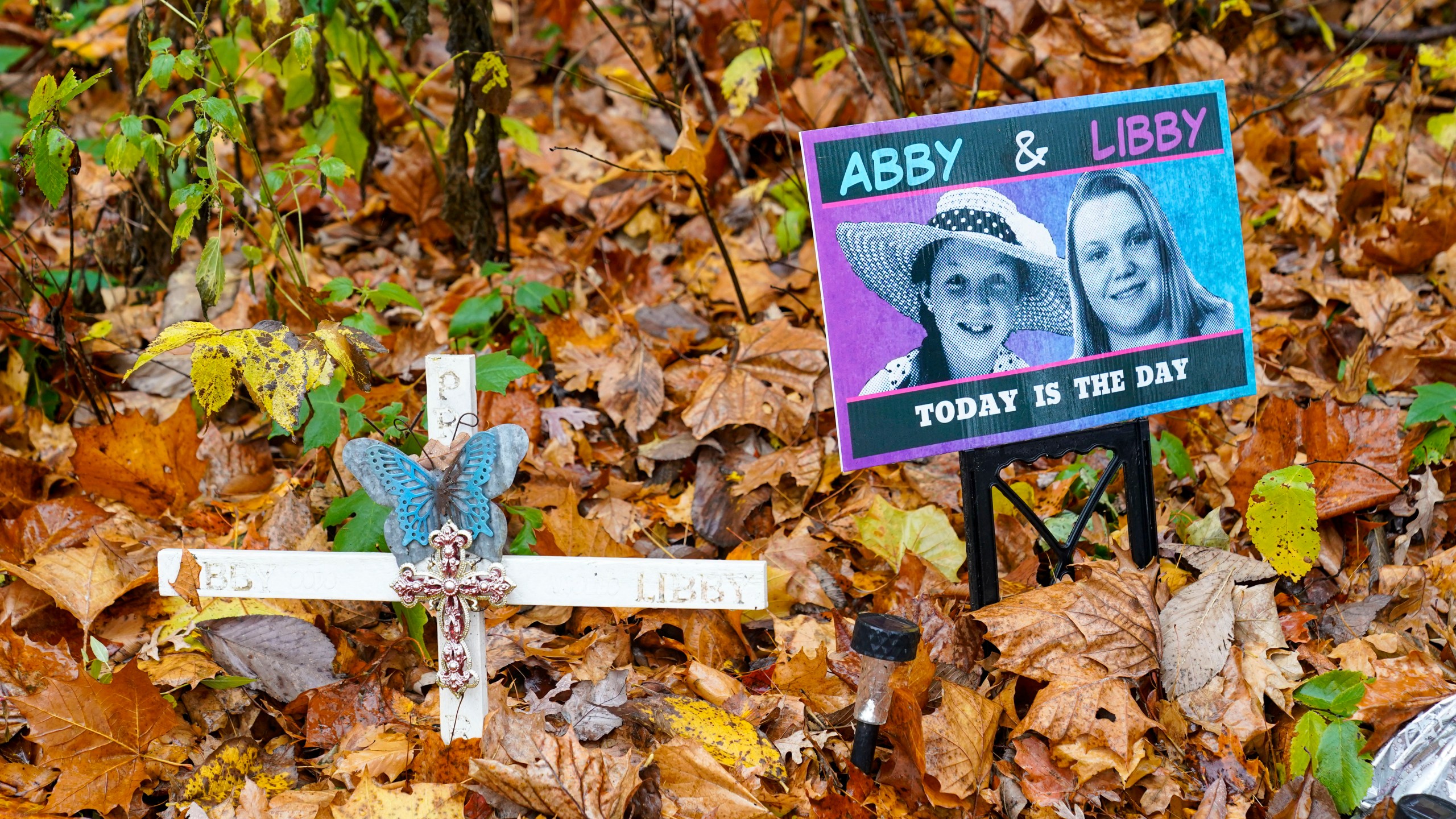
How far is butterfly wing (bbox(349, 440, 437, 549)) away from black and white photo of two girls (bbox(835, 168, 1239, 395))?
0.89 metres

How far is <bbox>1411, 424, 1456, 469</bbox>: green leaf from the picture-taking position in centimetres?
257

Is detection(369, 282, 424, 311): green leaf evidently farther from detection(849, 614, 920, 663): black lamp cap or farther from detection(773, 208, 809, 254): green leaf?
detection(849, 614, 920, 663): black lamp cap

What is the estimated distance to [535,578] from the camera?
202 cm

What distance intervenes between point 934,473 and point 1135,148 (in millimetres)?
1056

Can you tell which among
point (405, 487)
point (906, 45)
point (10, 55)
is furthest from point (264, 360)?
point (10, 55)

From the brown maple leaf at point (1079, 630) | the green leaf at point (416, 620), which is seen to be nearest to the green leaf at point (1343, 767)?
the brown maple leaf at point (1079, 630)

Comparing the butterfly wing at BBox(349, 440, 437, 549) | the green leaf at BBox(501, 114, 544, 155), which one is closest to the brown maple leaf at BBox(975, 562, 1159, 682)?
the butterfly wing at BBox(349, 440, 437, 549)

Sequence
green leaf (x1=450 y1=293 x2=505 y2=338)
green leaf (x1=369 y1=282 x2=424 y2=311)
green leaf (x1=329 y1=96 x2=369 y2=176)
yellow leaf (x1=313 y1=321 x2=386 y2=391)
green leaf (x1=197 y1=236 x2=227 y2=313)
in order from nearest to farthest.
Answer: yellow leaf (x1=313 y1=321 x2=386 y2=391)
green leaf (x1=197 y1=236 x2=227 y2=313)
green leaf (x1=369 y1=282 x2=424 y2=311)
green leaf (x1=450 y1=293 x2=505 y2=338)
green leaf (x1=329 y1=96 x2=369 y2=176)

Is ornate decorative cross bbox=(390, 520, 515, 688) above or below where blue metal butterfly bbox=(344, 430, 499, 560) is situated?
below

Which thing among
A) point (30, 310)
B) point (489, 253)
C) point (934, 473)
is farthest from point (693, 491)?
point (30, 310)

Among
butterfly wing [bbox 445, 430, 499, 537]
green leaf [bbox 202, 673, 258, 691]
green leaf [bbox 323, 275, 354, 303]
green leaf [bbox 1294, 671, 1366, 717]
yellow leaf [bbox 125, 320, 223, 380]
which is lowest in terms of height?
green leaf [bbox 1294, 671, 1366, 717]

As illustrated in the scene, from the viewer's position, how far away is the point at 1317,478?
256 centimetres

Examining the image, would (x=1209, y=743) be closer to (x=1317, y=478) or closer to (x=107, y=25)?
(x=1317, y=478)

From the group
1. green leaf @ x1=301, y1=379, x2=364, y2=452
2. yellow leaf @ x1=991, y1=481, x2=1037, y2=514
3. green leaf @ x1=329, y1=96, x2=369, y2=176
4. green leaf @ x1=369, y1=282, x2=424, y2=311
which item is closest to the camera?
green leaf @ x1=301, y1=379, x2=364, y2=452
